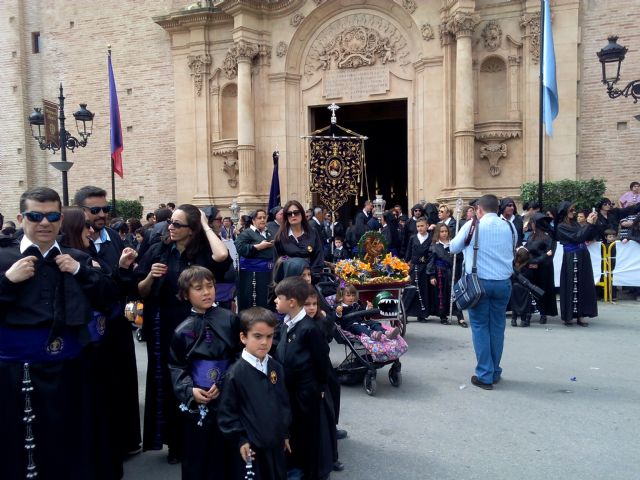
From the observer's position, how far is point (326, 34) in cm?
1778

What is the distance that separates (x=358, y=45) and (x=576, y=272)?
10.9m

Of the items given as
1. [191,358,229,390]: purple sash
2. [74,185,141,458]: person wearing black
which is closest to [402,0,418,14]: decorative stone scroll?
[74,185,141,458]: person wearing black

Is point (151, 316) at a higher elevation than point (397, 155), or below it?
below

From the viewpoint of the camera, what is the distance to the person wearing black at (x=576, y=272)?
9445mm

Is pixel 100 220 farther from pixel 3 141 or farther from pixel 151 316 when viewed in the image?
pixel 3 141

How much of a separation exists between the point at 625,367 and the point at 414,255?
4.31 metres

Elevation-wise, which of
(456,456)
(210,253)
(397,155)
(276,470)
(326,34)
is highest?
(326,34)

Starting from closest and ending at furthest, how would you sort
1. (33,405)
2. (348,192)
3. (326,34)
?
(33,405) → (348,192) → (326,34)

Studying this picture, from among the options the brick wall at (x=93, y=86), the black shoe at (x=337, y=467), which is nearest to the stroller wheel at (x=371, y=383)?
the black shoe at (x=337, y=467)

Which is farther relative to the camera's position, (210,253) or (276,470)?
(210,253)

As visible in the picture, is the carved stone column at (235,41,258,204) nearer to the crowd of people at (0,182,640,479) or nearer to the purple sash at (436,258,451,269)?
the purple sash at (436,258,451,269)

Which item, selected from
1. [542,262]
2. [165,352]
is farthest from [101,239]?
[542,262]

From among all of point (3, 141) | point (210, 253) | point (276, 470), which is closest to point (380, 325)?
point (210, 253)

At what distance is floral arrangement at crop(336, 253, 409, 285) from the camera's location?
25.7 feet
